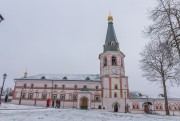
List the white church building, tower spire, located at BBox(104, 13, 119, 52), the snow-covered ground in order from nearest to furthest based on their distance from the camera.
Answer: the snow-covered ground → the white church building → tower spire, located at BBox(104, 13, 119, 52)

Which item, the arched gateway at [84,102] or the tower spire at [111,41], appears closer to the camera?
the arched gateway at [84,102]

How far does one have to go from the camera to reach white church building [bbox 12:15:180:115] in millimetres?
48094

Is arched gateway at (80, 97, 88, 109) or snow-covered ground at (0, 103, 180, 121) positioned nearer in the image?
snow-covered ground at (0, 103, 180, 121)

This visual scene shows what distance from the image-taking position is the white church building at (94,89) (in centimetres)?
4809

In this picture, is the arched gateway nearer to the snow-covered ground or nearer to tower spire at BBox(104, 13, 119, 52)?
tower spire at BBox(104, 13, 119, 52)

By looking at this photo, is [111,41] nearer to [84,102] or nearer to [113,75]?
[113,75]

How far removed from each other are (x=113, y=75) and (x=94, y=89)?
7.59 metres

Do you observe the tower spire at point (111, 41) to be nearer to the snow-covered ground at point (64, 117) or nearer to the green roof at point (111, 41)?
the green roof at point (111, 41)

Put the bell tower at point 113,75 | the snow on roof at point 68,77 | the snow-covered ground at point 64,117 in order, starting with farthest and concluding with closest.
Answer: the snow on roof at point 68,77, the bell tower at point 113,75, the snow-covered ground at point 64,117

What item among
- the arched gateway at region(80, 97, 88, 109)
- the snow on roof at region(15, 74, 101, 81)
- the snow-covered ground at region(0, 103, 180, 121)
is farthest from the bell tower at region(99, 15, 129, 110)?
the snow-covered ground at region(0, 103, 180, 121)

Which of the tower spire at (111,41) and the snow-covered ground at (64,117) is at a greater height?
the tower spire at (111,41)

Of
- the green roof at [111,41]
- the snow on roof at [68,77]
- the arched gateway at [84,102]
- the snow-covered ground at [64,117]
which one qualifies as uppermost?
the green roof at [111,41]

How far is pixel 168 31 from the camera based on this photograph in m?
14.7

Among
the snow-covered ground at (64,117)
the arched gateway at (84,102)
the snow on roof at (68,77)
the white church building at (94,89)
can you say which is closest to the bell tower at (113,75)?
the white church building at (94,89)
